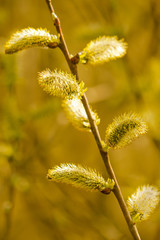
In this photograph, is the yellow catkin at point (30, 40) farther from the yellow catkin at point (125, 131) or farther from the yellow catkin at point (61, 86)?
the yellow catkin at point (125, 131)

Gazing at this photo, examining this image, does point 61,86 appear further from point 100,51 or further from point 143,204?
point 143,204

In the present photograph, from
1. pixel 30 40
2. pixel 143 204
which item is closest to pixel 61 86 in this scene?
pixel 30 40

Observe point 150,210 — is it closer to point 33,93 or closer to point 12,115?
point 12,115

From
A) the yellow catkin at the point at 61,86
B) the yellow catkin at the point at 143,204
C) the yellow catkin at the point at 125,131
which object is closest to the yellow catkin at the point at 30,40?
the yellow catkin at the point at 61,86

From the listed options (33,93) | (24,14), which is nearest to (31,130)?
(33,93)

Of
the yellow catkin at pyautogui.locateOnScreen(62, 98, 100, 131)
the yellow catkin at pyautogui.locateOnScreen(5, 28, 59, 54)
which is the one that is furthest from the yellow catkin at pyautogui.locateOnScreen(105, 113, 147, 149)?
the yellow catkin at pyautogui.locateOnScreen(5, 28, 59, 54)

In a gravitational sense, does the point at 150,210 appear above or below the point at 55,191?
below

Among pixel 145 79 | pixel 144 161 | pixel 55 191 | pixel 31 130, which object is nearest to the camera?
pixel 145 79
